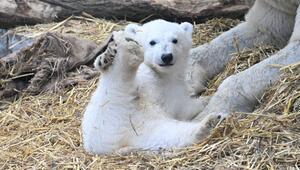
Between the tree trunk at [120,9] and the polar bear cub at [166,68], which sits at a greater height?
the polar bear cub at [166,68]

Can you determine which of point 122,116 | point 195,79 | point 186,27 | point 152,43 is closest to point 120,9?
point 195,79

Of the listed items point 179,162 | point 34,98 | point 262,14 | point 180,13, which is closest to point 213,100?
point 179,162

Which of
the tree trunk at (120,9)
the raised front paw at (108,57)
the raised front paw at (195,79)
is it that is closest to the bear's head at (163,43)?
the raised front paw at (108,57)

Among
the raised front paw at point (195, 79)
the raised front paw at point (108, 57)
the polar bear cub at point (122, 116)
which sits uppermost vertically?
the raised front paw at point (108, 57)

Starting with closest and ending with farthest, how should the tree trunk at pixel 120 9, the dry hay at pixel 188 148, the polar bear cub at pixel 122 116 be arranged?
the dry hay at pixel 188 148 < the polar bear cub at pixel 122 116 < the tree trunk at pixel 120 9

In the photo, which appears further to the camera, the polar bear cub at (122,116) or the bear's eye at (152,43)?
the bear's eye at (152,43)

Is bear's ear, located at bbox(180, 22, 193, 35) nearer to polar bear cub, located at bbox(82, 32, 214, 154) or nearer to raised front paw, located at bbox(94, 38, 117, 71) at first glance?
polar bear cub, located at bbox(82, 32, 214, 154)

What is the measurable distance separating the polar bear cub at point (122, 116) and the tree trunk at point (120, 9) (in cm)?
219

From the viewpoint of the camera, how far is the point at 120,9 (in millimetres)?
6648

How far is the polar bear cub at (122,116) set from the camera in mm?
4109

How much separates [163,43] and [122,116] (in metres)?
0.45

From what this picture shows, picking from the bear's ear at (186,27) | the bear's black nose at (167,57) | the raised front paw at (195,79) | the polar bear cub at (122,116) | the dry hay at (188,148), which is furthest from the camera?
the raised front paw at (195,79)

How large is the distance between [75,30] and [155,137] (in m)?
2.73

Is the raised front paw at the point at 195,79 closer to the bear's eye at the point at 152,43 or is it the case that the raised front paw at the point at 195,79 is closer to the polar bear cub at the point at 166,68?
the polar bear cub at the point at 166,68
